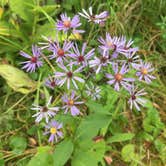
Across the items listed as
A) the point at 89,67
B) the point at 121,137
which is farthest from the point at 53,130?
the point at 89,67

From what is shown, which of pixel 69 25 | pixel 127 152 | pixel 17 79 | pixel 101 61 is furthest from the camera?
pixel 17 79

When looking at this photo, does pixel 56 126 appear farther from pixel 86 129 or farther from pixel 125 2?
pixel 125 2

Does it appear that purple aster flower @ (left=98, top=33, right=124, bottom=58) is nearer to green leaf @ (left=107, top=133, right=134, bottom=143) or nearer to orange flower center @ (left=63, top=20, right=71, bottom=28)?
orange flower center @ (left=63, top=20, right=71, bottom=28)

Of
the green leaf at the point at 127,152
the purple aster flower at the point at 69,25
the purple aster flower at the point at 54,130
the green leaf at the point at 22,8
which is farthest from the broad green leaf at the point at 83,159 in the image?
the green leaf at the point at 22,8

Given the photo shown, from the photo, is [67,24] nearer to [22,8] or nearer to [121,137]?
[121,137]

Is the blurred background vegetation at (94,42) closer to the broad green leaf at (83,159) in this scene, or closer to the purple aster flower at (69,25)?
the broad green leaf at (83,159)

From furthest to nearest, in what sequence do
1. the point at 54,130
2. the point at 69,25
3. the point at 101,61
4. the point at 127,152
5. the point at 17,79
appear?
the point at 17,79
the point at 127,152
the point at 54,130
the point at 69,25
the point at 101,61

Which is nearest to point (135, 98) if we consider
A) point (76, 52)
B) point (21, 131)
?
point (76, 52)
